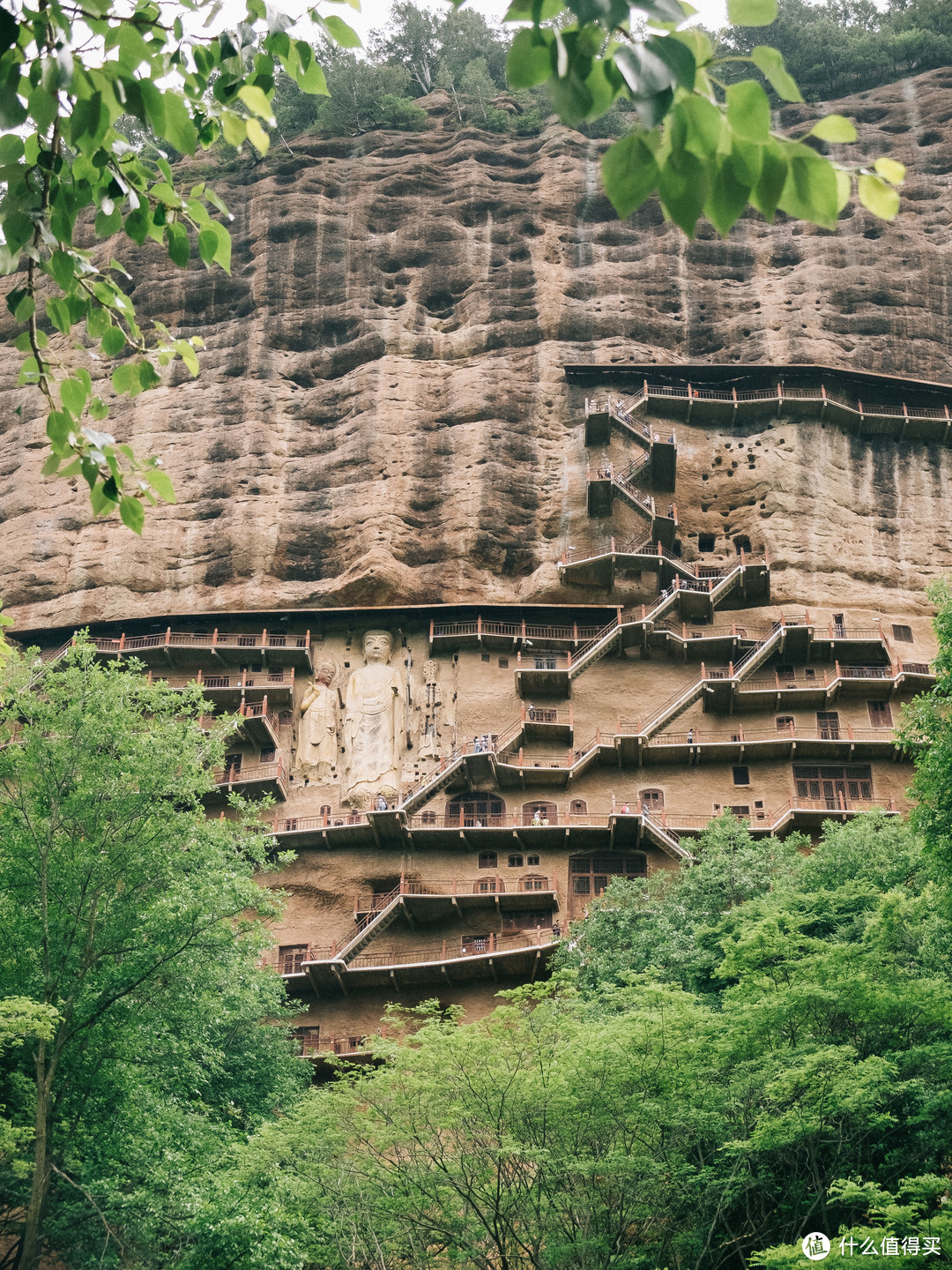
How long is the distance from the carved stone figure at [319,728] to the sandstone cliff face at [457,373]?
345 centimetres

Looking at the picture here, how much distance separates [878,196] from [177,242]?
9.50 feet

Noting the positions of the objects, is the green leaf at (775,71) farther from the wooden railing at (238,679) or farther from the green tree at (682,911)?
the wooden railing at (238,679)

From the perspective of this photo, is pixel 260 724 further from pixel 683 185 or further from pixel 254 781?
pixel 683 185

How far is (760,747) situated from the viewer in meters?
37.8

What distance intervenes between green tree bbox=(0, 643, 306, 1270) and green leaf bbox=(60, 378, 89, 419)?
18.4 metres

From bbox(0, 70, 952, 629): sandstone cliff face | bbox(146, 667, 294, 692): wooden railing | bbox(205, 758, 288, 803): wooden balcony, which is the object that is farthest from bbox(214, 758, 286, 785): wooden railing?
bbox(0, 70, 952, 629): sandstone cliff face

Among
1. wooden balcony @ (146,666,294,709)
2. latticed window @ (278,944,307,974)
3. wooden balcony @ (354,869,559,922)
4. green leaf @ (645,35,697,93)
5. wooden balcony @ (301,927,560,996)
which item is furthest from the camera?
wooden balcony @ (146,666,294,709)

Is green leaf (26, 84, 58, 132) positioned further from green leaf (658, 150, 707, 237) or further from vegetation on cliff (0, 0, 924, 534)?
green leaf (658, 150, 707, 237)

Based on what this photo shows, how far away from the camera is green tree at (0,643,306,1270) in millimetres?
22125

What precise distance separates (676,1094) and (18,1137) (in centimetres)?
1007

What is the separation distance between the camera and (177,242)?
5.36m

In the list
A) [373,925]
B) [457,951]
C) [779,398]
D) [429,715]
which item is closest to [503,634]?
[429,715]

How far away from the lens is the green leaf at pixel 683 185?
358 cm

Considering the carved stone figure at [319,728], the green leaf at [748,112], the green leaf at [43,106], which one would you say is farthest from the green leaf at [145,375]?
the carved stone figure at [319,728]
